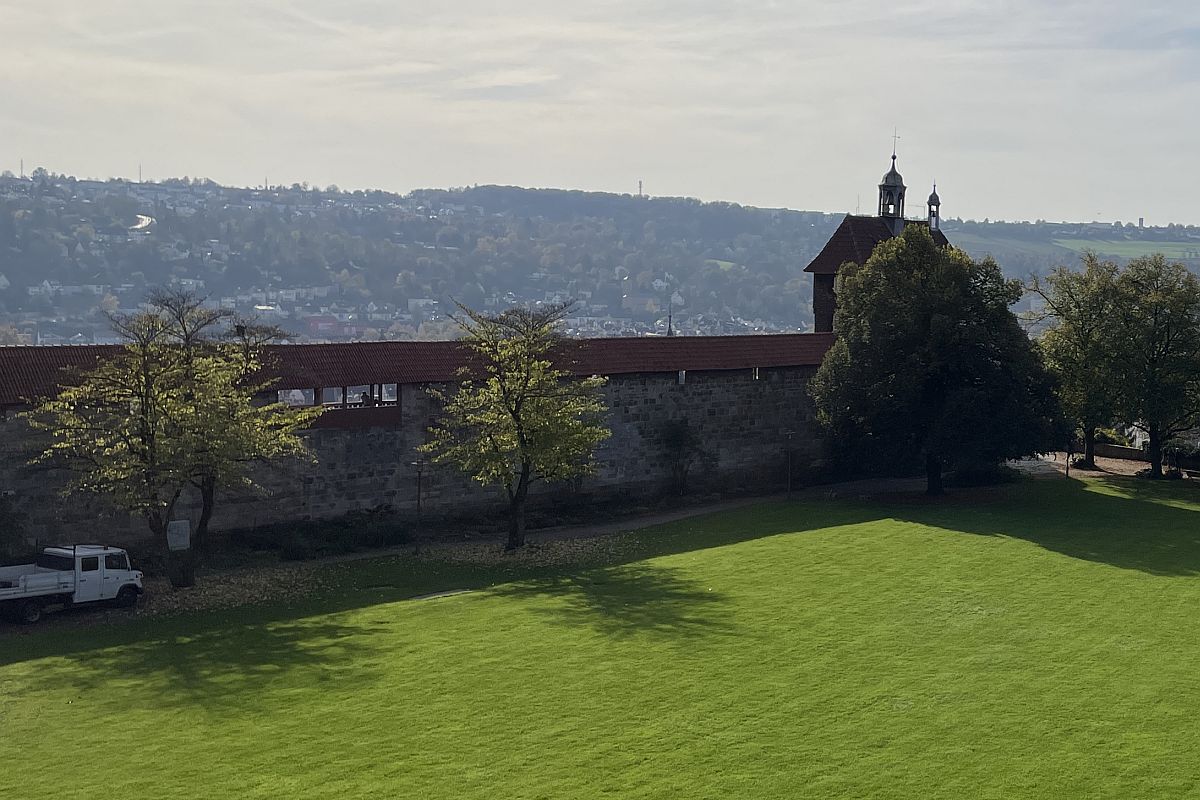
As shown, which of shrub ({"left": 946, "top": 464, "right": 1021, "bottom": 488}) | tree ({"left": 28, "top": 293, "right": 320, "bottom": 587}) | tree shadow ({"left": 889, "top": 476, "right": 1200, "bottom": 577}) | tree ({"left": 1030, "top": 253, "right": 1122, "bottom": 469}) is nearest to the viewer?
tree ({"left": 28, "top": 293, "right": 320, "bottom": 587})

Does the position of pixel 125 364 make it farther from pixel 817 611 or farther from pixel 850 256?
pixel 850 256

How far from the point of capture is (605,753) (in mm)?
17703

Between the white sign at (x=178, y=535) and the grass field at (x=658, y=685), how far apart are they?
10.3 ft

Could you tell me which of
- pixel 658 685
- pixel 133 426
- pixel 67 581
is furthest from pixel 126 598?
pixel 658 685

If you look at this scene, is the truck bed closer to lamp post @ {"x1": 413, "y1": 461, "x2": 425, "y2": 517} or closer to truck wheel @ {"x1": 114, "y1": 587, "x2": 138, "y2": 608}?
truck wheel @ {"x1": 114, "y1": 587, "x2": 138, "y2": 608}

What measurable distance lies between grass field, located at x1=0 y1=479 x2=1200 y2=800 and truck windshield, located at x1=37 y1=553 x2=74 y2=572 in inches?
55.7

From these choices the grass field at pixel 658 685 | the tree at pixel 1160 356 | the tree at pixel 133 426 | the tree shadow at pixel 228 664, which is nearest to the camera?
the grass field at pixel 658 685

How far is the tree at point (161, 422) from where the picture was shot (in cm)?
2805

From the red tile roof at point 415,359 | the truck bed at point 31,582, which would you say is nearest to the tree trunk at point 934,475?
the red tile roof at point 415,359

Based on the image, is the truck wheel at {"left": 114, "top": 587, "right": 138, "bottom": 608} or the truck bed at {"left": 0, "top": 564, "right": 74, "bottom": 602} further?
the truck wheel at {"left": 114, "top": 587, "right": 138, "bottom": 608}

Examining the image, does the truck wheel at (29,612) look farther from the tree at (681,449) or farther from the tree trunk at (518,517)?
the tree at (681,449)

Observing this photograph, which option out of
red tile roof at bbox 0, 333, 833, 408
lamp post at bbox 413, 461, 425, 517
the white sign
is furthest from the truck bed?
lamp post at bbox 413, 461, 425, 517

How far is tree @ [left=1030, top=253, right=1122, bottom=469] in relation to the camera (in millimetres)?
45031

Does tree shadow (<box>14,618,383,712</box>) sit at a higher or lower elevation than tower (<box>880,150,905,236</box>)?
lower
